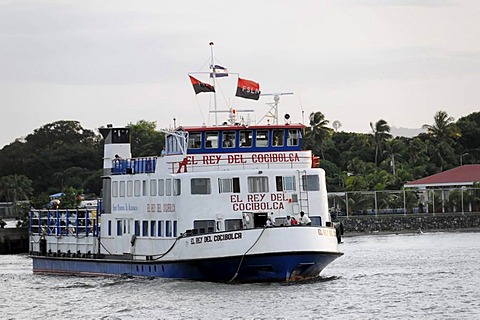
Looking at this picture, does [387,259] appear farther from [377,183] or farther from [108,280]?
[377,183]

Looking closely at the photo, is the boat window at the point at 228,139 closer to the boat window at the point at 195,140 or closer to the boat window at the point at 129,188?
the boat window at the point at 195,140

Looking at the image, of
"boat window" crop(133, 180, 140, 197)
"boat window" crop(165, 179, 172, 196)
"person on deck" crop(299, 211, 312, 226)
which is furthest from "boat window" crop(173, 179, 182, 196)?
"person on deck" crop(299, 211, 312, 226)

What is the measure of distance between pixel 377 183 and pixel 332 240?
7164 centimetres

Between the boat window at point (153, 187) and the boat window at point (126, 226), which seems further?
the boat window at point (126, 226)

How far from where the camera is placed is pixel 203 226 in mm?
46906

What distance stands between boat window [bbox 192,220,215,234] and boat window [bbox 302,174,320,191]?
4060mm

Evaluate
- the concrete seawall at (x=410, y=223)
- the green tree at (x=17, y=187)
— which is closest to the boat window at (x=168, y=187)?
the concrete seawall at (x=410, y=223)

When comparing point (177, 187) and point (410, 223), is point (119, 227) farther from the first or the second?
point (410, 223)

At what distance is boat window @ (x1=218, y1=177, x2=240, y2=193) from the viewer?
4697 cm

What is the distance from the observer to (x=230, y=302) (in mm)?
41750

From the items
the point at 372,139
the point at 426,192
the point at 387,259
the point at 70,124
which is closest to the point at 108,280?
the point at 387,259

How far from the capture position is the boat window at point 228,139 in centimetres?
4844

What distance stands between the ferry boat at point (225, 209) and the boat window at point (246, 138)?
1.6 inches

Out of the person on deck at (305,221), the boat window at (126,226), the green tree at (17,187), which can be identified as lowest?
the person on deck at (305,221)
